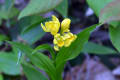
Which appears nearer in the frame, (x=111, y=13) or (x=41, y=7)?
(x=111, y=13)

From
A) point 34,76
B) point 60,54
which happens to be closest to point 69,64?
point 34,76

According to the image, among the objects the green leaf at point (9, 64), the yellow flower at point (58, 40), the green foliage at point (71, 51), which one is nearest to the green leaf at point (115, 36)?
the green foliage at point (71, 51)

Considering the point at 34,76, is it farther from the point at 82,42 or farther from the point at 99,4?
the point at 99,4

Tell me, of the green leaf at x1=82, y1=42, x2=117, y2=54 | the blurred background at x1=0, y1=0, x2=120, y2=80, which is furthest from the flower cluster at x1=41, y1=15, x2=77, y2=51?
the green leaf at x1=82, y1=42, x2=117, y2=54

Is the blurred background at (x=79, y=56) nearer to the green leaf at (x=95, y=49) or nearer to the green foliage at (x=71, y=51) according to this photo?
the green leaf at (x=95, y=49)

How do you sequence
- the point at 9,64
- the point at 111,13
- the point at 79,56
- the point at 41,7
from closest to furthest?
the point at 111,13, the point at 41,7, the point at 9,64, the point at 79,56

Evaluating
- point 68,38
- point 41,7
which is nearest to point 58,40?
point 68,38

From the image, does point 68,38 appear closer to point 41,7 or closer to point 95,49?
point 41,7
